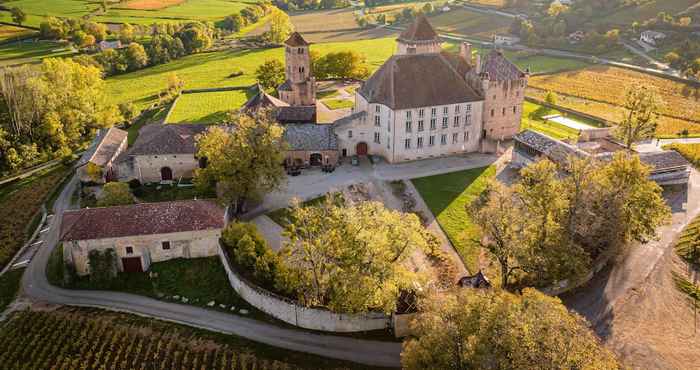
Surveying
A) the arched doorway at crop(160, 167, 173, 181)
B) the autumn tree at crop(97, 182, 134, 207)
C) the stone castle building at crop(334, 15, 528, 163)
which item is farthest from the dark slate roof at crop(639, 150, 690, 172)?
the autumn tree at crop(97, 182, 134, 207)

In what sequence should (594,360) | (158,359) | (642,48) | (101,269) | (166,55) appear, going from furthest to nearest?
(166,55) → (642,48) → (101,269) → (158,359) → (594,360)

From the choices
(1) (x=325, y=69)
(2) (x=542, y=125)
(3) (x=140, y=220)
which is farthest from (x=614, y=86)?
(3) (x=140, y=220)

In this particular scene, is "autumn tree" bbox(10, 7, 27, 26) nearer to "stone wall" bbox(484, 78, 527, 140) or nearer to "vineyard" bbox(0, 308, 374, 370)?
"vineyard" bbox(0, 308, 374, 370)

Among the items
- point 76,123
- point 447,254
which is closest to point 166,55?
point 76,123

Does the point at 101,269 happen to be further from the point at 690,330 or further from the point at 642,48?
the point at 642,48

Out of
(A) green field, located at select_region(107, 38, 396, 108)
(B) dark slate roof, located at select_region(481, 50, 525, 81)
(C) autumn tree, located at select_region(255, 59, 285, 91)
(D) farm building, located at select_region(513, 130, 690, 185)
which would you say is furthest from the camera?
(A) green field, located at select_region(107, 38, 396, 108)

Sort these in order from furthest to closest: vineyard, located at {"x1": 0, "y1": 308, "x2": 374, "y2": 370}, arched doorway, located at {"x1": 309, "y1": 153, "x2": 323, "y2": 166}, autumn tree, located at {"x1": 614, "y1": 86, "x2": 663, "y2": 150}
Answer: arched doorway, located at {"x1": 309, "y1": 153, "x2": 323, "y2": 166}
autumn tree, located at {"x1": 614, "y1": 86, "x2": 663, "y2": 150}
vineyard, located at {"x1": 0, "y1": 308, "x2": 374, "y2": 370}
